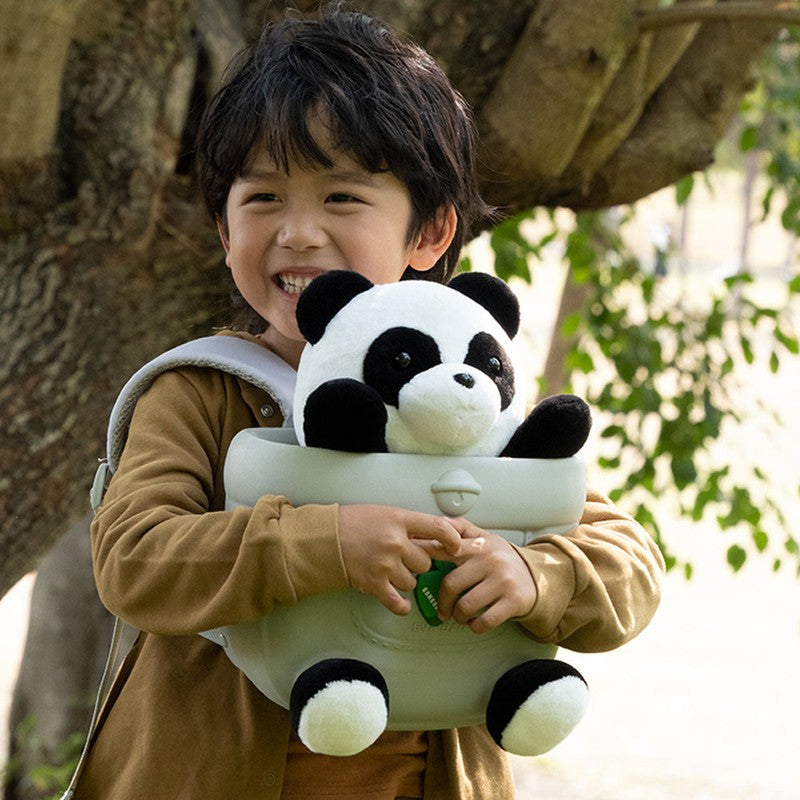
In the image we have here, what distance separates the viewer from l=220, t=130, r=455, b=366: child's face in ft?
6.46

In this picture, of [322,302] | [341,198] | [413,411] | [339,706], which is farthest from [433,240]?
[339,706]

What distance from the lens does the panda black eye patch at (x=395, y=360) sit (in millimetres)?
1633


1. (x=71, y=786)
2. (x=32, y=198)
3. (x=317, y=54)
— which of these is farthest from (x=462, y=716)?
(x=32, y=198)

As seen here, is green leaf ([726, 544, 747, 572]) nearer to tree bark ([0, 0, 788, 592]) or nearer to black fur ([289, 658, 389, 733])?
tree bark ([0, 0, 788, 592])

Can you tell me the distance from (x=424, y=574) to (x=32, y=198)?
4.88ft

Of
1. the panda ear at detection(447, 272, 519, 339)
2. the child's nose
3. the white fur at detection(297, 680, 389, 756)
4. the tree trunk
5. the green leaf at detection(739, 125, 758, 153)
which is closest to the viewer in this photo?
the white fur at detection(297, 680, 389, 756)

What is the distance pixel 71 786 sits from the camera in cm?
193

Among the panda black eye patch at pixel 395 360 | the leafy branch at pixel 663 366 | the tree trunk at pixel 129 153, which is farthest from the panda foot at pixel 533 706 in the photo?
the leafy branch at pixel 663 366

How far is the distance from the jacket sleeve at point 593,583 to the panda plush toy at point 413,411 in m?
0.06

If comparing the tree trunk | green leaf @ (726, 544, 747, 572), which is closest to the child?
the tree trunk

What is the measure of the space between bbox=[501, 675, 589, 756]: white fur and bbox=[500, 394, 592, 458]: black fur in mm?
290

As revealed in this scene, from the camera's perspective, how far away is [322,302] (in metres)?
1.73

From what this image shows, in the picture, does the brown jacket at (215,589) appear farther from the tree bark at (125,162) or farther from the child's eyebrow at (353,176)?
the tree bark at (125,162)

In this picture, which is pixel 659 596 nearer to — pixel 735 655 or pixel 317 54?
pixel 317 54
